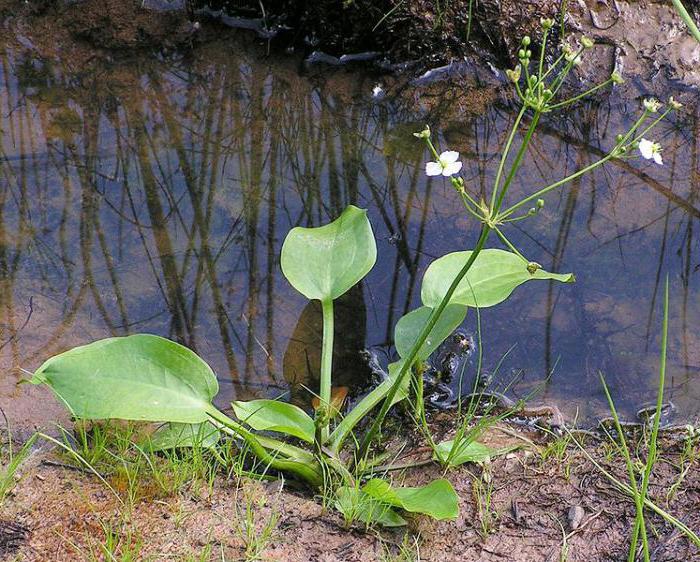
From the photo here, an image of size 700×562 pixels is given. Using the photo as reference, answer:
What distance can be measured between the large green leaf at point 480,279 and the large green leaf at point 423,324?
0.19 feet

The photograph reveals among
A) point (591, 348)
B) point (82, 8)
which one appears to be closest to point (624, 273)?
point (591, 348)

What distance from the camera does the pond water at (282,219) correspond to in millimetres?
2520

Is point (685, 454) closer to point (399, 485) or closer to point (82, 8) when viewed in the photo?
point (399, 485)

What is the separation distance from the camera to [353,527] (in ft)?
6.46

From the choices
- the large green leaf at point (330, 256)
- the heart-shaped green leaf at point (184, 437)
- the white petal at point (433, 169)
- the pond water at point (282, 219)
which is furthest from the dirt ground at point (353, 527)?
the white petal at point (433, 169)

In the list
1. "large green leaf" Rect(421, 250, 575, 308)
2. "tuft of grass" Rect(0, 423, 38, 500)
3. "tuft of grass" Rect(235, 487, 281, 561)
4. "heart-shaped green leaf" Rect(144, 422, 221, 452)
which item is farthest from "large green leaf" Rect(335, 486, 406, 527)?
"tuft of grass" Rect(0, 423, 38, 500)

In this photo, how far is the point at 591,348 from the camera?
2.58 metres

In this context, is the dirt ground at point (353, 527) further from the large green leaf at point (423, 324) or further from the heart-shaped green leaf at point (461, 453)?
the large green leaf at point (423, 324)

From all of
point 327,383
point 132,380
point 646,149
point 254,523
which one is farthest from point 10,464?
point 646,149

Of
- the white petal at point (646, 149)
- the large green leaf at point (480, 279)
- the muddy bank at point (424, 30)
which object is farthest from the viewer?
the muddy bank at point (424, 30)

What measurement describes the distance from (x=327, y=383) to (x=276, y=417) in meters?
0.18

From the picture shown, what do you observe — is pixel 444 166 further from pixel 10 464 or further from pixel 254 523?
pixel 10 464

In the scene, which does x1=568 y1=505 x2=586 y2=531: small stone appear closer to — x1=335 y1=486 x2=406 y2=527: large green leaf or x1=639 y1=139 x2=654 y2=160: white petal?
x1=335 y1=486 x2=406 y2=527: large green leaf

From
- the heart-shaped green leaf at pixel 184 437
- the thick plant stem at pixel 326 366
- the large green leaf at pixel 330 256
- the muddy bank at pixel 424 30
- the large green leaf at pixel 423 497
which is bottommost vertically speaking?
the heart-shaped green leaf at pixel 184 437
